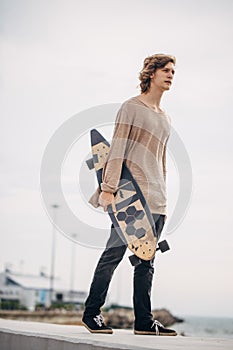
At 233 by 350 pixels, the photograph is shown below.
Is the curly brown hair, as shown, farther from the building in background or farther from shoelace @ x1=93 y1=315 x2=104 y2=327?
the building in background

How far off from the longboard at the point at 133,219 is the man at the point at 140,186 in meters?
0.03

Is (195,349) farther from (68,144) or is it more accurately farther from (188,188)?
(68,144)

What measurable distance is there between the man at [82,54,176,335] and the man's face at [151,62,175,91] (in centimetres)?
11

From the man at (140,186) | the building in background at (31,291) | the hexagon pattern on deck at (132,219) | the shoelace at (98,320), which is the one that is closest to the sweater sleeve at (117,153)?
the man at (140,186)

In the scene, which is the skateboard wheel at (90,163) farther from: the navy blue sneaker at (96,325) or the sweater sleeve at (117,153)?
the navy blue sneaker at (96,325)

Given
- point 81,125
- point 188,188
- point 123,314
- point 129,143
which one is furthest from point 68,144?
point 123,314

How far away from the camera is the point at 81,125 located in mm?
3539

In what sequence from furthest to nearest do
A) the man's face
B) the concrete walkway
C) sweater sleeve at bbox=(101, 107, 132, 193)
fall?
the man's face < sweater sleeve at bbox=(101, 107, 132, 193) < the concrete walkway

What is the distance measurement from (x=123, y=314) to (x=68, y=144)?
2211 cm

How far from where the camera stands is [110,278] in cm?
327

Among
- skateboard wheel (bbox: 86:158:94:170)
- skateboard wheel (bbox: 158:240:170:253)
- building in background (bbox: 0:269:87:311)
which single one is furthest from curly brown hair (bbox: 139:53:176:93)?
building in background (bbox: 0:269:87:311)

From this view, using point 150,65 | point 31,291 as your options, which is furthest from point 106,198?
point 31,291

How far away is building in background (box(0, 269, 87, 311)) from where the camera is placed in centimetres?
3600

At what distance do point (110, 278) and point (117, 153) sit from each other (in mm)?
558
